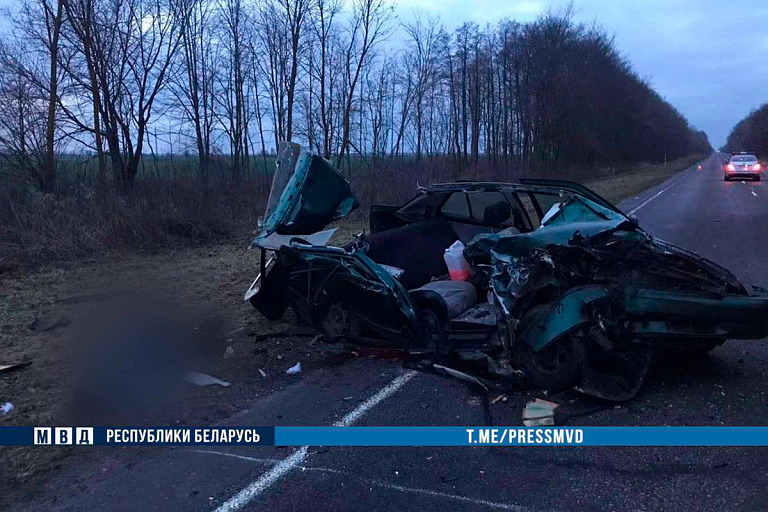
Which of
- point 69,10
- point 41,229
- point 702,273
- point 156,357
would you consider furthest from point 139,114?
point 702,273

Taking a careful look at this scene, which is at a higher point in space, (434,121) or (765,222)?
(434,121)

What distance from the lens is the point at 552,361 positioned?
471 cm

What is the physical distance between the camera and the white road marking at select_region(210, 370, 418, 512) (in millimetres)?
3260

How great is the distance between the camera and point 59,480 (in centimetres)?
360

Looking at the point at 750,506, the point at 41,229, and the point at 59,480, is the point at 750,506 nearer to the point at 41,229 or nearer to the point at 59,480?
the point at 59,480

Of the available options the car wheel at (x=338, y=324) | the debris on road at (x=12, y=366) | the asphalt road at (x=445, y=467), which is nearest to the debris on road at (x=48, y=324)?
the debris on road at (x=12, y=366)

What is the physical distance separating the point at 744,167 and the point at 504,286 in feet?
121

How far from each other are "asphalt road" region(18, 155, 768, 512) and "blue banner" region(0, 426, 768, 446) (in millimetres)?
104

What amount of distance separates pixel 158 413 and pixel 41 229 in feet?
27.3

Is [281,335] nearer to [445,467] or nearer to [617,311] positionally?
[445,467]

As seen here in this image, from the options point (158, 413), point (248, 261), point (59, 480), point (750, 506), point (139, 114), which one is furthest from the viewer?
point (139, 114)

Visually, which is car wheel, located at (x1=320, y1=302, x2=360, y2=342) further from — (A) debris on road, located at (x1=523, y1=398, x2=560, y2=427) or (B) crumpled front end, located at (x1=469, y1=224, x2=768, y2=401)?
(A) debris on road, located at (x1=523, y1=398, x2=560, y2=427)

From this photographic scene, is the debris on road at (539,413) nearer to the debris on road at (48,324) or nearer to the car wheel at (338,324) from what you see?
the car wheel at (338,324)

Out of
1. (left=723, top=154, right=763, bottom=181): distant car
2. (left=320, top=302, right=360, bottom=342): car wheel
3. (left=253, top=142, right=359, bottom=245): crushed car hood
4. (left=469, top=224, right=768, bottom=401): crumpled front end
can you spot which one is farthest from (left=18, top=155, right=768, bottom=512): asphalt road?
(left=723, top=154, right=763, bottom=181): distant car
